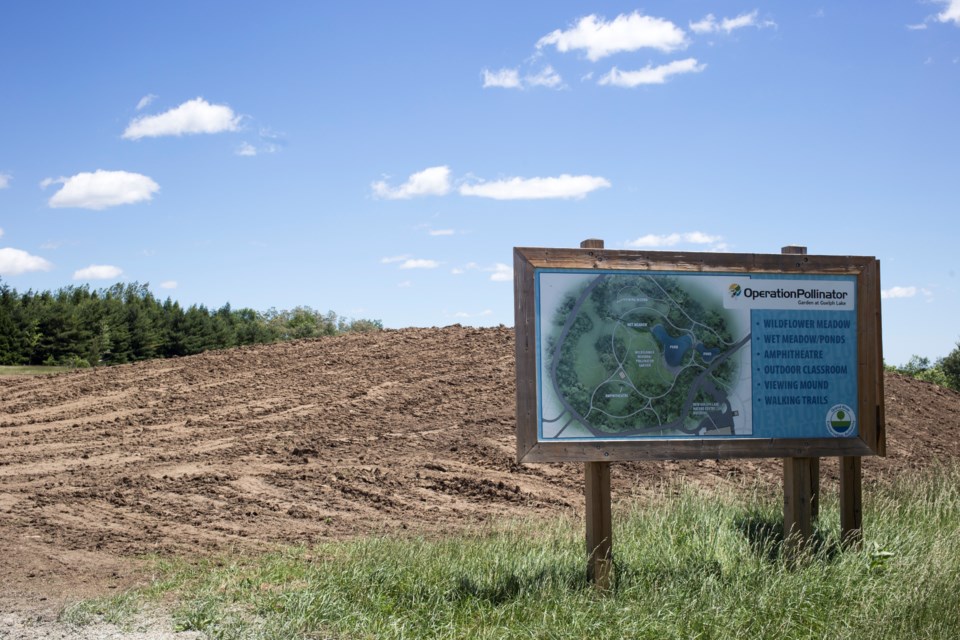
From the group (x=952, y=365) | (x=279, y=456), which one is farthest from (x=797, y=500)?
(x=952, y=365)

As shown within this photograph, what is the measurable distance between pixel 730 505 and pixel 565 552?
230cm

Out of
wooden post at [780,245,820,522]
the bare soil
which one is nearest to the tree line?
the bare soil

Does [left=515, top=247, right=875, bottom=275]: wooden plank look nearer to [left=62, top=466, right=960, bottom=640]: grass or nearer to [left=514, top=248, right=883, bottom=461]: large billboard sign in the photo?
[left=514, top=248, right=883, bottom=461]: large billboard sign

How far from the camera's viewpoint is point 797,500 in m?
6.93

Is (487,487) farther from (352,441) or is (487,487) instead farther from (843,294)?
(843,294)

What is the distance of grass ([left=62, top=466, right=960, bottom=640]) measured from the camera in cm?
531

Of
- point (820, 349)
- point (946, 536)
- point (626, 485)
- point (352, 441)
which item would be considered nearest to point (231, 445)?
point (352, 441)

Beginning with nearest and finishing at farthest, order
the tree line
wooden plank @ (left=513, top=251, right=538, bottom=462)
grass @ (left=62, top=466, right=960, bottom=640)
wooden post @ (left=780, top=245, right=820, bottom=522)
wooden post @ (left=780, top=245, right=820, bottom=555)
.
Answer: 1. grass @ (left=62, top=466, right=960, bottom=640)
2. wooden plank @ (left=513, top=251, right=538, bottom=462)
3. wooden post @ (left=780, top=245, right=820, bottom=555)
4. wooden post @ (left=780, top=245, right=820, bottom=522)
5. the tree line

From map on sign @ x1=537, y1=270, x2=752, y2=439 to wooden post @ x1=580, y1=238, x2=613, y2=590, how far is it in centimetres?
29

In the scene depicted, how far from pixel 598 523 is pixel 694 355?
1.47m

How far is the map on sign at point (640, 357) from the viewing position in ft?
20.2

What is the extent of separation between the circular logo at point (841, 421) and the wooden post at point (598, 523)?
1.98 metres

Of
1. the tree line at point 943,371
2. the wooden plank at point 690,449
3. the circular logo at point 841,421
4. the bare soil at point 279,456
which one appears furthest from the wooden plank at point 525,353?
the tree line at point 943,371

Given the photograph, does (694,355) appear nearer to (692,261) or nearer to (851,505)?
(692,261)
